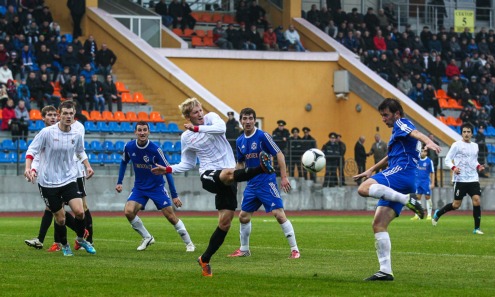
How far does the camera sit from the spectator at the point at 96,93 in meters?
39.0

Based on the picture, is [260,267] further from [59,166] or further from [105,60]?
[105,60]

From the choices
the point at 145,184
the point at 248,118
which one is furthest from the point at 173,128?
the point at 248,118

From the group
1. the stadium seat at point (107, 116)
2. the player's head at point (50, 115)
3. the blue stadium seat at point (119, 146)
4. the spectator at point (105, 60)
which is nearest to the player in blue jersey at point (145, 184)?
the player's head at point (50, 115)

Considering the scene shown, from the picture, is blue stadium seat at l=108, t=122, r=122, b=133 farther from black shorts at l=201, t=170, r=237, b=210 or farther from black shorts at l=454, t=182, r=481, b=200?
black shorts at l=201, t=170, r=237, b=210

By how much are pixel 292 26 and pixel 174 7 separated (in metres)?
4.94

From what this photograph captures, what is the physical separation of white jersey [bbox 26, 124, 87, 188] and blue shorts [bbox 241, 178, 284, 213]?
Answer: 2.71 meters

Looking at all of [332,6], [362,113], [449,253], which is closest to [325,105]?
[362,113]

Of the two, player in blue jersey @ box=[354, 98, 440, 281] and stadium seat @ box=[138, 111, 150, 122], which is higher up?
player in blue jersey @ box=[354, 98, 440, 281]

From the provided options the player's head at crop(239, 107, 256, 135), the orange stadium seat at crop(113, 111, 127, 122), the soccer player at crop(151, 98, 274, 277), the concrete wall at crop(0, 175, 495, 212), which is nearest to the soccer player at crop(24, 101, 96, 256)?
the soccer player at crop(151, 98, 274, 277)

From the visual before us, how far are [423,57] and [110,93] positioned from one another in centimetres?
1542

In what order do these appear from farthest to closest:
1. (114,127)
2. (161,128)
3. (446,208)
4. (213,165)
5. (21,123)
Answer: (161,128) → (114,127) → (21,123) → (446,208) → (213,165)

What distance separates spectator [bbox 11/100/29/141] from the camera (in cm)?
3522

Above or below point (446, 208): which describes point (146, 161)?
above

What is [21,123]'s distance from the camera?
1393 inches
